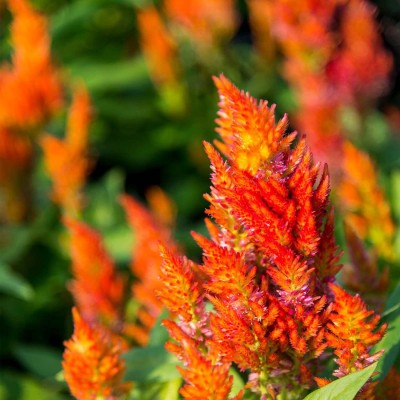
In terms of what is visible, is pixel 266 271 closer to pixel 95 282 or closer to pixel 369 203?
pixel 369 203

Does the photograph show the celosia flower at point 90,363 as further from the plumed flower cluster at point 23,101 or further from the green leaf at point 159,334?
the plumed flower cluster at point 23,101

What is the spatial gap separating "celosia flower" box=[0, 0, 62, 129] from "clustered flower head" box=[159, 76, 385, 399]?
171 cm

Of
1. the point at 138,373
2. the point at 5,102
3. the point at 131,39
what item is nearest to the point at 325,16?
the point at 5,102

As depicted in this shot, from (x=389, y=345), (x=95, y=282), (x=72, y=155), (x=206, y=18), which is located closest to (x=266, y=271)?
(x=389, y=345)

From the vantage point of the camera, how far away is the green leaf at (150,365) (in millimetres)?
1599

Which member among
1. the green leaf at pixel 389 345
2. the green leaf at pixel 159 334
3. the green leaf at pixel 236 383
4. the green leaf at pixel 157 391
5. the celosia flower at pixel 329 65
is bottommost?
the green leaf at pixel 389 345

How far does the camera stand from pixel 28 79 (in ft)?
9.67

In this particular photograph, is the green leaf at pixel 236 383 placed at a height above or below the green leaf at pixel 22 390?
below

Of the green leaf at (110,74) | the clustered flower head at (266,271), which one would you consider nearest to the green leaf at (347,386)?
the clustered flower head at (266,271)

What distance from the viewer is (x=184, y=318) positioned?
132 centimetres

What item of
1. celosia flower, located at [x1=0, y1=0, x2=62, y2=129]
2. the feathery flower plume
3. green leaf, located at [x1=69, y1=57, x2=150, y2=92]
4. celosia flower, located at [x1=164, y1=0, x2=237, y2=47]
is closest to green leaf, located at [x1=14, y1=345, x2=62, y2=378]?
celosia flower, located at [x1=0, y1=0, x2=62, y2=129]

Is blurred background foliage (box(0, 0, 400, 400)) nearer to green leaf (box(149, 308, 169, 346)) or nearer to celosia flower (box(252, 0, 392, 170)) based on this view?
celosia flower (box(252, 0, 392, 170))

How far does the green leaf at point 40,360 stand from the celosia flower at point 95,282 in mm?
635

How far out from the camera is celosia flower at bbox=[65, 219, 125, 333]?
7.05ft
